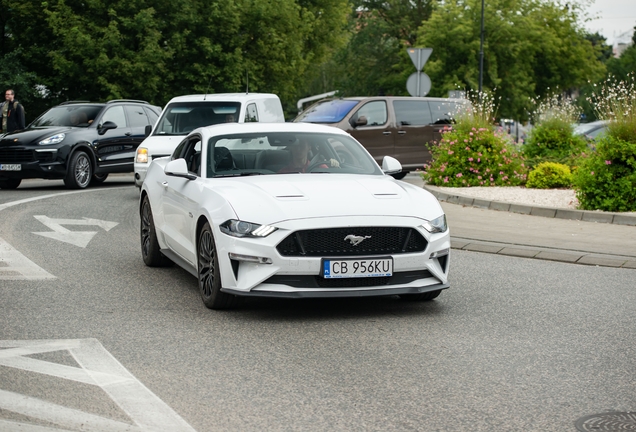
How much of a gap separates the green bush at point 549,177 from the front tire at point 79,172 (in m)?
8.68

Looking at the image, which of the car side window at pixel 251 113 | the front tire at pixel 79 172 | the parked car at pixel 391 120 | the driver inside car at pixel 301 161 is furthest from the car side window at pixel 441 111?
the driver inside car at pixel 301 161

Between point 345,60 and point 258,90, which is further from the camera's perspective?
point 345,60

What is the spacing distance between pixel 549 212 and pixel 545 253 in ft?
11.1

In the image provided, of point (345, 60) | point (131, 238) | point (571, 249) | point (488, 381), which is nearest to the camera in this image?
point (488, 381)

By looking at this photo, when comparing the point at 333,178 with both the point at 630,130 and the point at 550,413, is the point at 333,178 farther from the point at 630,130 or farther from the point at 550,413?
the point at 630,130

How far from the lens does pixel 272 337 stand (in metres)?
7.07

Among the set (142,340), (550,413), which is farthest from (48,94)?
(550,413)

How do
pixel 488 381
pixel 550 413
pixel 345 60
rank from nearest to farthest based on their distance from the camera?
pixel 550 413, pixel 488 381, pixel 345 60

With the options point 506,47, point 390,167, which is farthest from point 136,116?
point 506,47

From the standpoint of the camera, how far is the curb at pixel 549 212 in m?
13.8

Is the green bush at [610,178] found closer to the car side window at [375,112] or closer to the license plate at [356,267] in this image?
the license plate at [356,267]

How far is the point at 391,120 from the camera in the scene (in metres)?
23.6

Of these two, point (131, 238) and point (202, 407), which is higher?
point (202, 407)

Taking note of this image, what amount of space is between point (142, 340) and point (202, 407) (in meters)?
1.72
